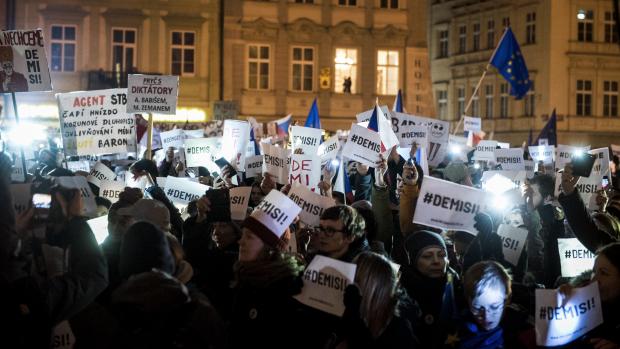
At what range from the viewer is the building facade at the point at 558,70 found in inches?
1874

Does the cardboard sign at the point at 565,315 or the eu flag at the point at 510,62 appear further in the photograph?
the eu flag at the point at 510,62

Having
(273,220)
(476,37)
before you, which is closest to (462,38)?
(476,37)

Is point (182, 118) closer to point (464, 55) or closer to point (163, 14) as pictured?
point (163, 14)

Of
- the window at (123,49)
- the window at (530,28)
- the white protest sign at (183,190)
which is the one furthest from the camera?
the window at (530,28)

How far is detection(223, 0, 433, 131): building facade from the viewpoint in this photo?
123 feet

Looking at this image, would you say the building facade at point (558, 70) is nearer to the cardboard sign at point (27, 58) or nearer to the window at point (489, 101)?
the window at point (489, 101)

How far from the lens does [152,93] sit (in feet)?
41.5

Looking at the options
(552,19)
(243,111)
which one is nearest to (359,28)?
(243,111)

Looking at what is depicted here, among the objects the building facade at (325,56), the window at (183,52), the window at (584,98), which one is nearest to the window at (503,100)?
the window at (584,98)

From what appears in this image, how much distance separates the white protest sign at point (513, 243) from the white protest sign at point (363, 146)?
10.5 feet

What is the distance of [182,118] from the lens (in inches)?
1428

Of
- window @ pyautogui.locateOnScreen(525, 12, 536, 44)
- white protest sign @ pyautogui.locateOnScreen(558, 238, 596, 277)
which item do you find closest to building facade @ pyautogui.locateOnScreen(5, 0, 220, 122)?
window @ pyautogui.locateOnScreen(525, 12, 536, 44)

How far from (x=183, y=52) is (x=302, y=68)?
17.1 ft

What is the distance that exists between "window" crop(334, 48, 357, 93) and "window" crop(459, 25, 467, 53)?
56.0 ft
